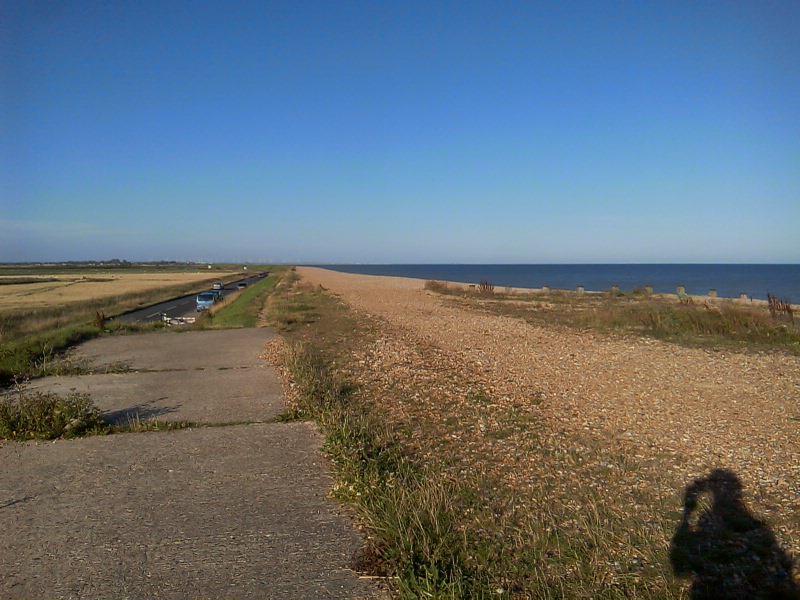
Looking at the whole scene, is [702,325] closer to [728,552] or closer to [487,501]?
[487,501]

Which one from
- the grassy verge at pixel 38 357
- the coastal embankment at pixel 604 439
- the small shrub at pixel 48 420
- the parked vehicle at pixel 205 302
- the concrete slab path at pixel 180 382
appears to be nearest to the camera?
the coastal embankment at pixel 604 439

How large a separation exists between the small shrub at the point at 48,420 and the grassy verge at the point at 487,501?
2600 mm

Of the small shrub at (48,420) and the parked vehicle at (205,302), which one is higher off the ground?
the small shrub at (48,420)

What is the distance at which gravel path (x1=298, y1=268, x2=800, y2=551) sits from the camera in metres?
6.88

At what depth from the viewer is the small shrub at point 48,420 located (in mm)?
8039

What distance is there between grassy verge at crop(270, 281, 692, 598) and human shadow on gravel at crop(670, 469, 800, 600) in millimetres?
168

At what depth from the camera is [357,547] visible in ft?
15.4

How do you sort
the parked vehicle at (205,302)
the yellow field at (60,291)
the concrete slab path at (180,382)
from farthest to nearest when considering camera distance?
the yellow field at (60,291)
the parked vehicle at (205,302)
the concrete slab path at (180,382)

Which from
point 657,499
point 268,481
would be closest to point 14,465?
point 268,481

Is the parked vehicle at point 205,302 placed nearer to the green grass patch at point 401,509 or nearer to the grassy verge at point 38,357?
the grassy verge at point 38,357

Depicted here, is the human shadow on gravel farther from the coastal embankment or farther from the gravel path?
the gravel path

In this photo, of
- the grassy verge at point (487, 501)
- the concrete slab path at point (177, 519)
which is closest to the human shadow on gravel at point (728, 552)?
the grassy verge at point (487, 501)

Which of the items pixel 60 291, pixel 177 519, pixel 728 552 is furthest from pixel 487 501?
pixel 60 291

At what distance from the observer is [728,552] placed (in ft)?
15.7
